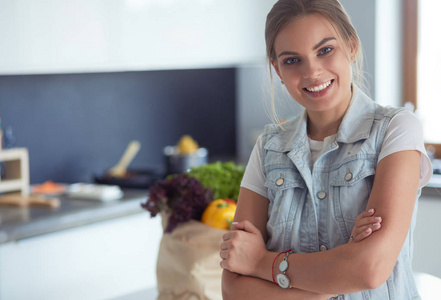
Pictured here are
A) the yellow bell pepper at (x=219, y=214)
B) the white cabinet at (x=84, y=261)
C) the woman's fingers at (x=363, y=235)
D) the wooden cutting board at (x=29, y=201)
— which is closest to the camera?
the woman's fingers at (x=363, y=235)

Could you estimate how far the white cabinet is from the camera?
244cm

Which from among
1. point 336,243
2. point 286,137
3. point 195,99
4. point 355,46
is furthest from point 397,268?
point 195,99

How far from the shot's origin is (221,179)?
1.72m

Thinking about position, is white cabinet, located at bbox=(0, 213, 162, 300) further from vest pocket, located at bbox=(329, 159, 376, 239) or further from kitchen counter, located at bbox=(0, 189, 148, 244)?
vest pocket, located at bbox=(329, 159, 376, 239)

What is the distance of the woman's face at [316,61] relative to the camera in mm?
1270

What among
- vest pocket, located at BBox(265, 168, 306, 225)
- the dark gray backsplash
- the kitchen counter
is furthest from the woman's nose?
the dark gray backsplash

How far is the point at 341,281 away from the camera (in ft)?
3.78

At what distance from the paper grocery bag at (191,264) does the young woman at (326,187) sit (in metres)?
0.12

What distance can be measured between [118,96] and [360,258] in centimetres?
269

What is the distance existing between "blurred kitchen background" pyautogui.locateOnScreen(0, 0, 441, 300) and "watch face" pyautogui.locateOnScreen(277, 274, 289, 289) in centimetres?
112

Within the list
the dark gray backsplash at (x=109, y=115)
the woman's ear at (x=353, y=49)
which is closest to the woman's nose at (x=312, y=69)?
the woman's ear at (x=353, y=49)

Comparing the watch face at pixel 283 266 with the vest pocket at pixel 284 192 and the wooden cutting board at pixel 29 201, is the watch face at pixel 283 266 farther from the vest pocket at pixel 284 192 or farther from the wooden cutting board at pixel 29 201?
the wooden cutting board at pixel 29 201

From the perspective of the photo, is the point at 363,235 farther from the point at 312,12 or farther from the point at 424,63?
the point at 424,63

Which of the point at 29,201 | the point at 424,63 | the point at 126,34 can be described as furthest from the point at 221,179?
the point at 424,63
